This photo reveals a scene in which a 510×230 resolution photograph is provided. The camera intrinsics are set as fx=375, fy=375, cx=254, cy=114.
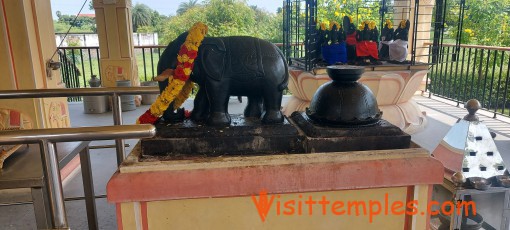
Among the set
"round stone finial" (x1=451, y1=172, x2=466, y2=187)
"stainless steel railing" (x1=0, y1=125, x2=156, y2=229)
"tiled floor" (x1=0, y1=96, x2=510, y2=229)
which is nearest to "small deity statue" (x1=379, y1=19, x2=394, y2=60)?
"tiled floor" (x1=0, y1=96, x2=510, y2=229)

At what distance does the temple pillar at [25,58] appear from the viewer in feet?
7.29

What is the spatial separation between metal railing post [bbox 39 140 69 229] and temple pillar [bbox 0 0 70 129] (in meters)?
1.41

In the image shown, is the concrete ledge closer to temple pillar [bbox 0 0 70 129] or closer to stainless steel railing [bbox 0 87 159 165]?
stainless steel railing [bbox 0 87 159 165]

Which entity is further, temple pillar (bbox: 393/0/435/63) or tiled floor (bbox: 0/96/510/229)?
temple pillar (bbox: 393/0/435/63)

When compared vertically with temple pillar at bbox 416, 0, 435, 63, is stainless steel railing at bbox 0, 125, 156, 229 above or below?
below

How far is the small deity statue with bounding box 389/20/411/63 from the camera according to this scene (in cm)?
374

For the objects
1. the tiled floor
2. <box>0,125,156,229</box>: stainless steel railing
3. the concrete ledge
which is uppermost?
<box>0,125,156,229</box>: stainless steel railing

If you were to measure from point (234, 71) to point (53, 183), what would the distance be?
0.56 meters

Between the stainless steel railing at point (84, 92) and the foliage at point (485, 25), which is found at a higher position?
the foliage at point (485, 25)

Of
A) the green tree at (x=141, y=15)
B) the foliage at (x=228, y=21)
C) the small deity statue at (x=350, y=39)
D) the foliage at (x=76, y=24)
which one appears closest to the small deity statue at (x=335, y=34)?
the small deity statue at (x=350, y=39)

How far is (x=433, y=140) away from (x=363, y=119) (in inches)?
98.0

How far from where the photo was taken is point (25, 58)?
2.29 metres

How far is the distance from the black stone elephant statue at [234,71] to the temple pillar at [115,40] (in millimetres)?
4061

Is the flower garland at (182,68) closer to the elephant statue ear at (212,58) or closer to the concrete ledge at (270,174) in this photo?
the elephant statue ear at (212,58)
